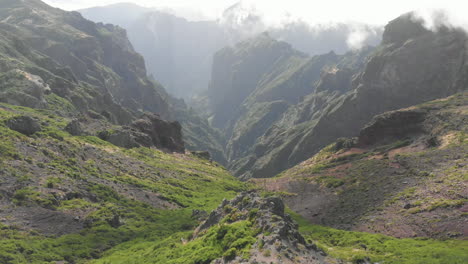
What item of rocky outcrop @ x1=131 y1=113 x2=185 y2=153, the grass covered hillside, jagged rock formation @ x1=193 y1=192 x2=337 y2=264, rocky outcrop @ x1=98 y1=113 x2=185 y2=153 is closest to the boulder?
the grass covered hillside

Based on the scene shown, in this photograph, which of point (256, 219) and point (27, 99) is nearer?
point (256, 219)

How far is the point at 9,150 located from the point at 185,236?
3803cm

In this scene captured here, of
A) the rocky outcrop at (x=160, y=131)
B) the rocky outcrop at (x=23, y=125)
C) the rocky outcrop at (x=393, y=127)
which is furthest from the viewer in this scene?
the rocky outcrop at (x=160, y=131)

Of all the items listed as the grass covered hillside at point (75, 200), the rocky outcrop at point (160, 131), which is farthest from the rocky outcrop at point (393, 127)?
the rocky outcrop at point (160, 131)

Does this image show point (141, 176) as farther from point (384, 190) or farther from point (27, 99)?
point (27, 99)

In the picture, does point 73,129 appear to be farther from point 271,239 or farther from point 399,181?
point 271,239

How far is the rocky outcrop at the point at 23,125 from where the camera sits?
72438 millimetres

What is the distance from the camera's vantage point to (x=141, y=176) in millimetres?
86125

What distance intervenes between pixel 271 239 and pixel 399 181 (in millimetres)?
54902

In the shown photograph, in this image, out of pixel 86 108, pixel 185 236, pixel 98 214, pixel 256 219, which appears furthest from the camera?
pixel 86 108

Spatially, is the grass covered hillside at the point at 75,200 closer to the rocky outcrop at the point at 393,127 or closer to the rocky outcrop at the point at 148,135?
the rocky outcrop at the point at 148,135

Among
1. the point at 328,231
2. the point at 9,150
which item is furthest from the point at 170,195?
the point at 328,231

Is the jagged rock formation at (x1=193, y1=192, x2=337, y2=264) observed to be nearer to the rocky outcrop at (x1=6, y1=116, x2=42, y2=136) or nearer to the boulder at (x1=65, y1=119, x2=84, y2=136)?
the rocky outcrop at (x1=6, y1=116, x2=42, y2=136)

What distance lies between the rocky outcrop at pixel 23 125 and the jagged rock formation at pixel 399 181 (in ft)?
205
